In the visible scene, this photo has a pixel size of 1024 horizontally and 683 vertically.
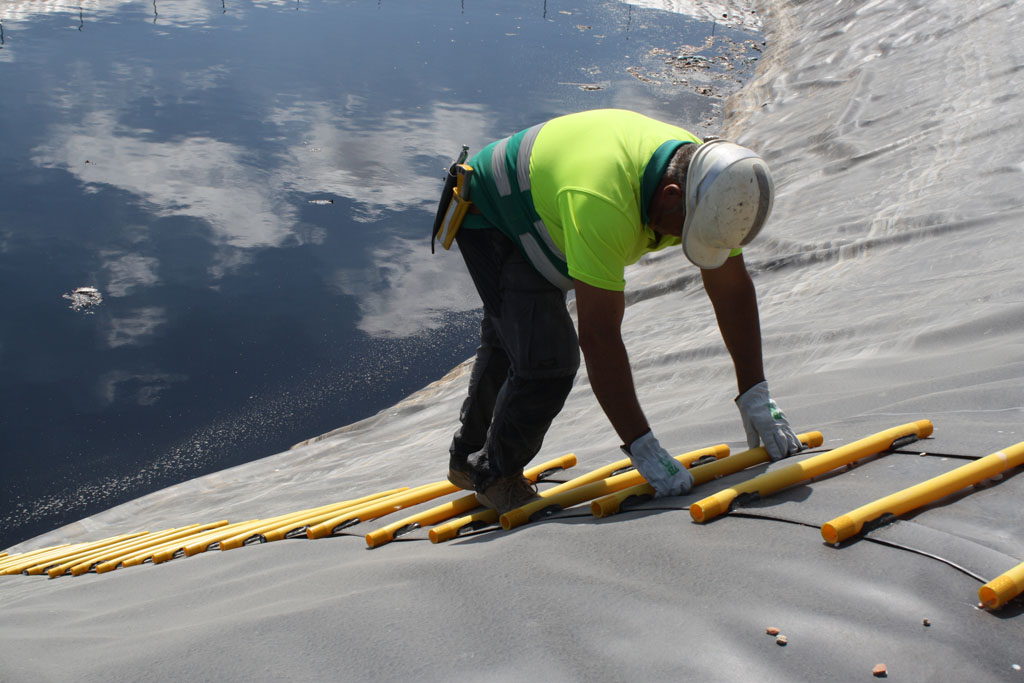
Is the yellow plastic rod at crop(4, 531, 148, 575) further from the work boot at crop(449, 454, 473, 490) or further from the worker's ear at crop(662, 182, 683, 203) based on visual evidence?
the worker's ear at crop(662, 182, 683, 203)

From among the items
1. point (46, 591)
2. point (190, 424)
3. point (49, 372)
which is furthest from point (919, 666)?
point (49, 372)

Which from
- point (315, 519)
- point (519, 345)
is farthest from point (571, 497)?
point (315, 519)

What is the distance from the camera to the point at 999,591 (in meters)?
1.32

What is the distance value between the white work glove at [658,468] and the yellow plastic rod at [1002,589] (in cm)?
82

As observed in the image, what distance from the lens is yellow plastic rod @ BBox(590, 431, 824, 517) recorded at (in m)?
2.11

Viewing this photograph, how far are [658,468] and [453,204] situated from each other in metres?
0.90

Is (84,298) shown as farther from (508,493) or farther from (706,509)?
(706,509)

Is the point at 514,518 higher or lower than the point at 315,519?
higher

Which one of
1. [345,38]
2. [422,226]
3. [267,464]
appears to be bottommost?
[267,464]

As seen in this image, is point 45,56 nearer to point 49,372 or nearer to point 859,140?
point 49,372

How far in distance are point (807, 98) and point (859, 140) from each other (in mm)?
2778

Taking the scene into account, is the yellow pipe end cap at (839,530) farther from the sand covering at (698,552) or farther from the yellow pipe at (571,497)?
the yellow pipe at (571,497)

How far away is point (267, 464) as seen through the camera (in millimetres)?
5531

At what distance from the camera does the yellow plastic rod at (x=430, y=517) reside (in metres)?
2.41
